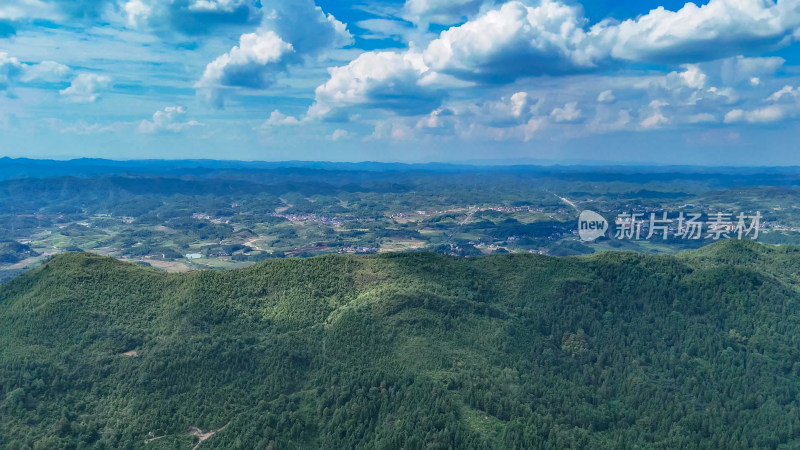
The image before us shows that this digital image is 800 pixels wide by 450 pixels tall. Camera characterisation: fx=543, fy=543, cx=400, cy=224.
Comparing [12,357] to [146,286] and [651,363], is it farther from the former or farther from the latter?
[651,363]

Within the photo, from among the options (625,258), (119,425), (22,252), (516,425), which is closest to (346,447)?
(516,425)

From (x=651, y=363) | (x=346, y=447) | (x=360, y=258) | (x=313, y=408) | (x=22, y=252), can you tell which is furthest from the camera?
(x=22, y=252)

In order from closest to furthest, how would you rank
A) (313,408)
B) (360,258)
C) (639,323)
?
1. (313,408)
2. (639,323)
3. (360,258)

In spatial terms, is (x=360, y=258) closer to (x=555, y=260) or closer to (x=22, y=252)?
(x=555, y=260)

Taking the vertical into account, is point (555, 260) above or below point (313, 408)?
above

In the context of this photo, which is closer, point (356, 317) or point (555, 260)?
point (356, 317)

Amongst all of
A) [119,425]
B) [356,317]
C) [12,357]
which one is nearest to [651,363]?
[356,317]
